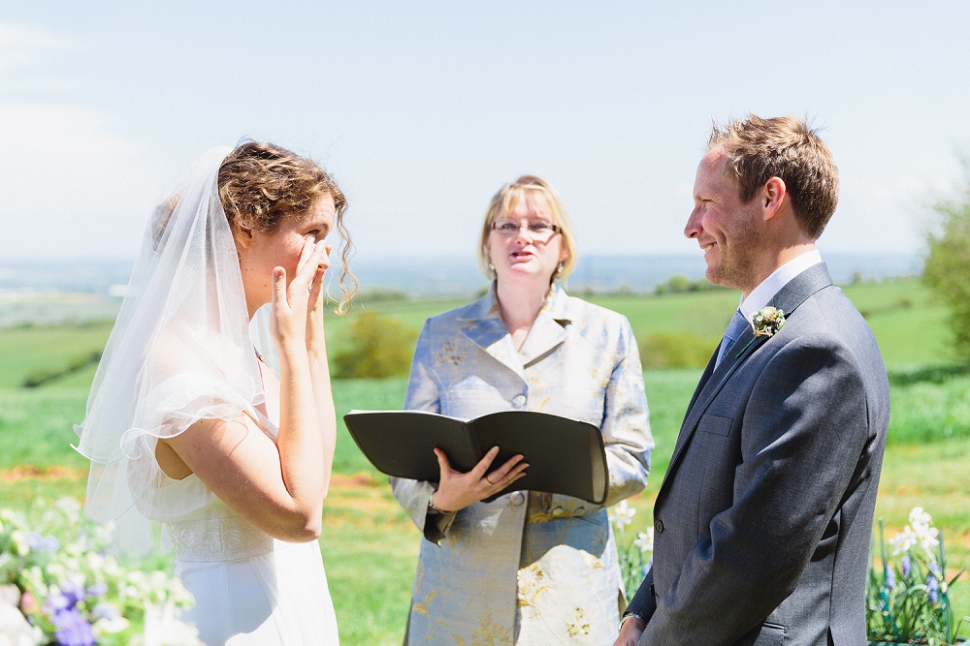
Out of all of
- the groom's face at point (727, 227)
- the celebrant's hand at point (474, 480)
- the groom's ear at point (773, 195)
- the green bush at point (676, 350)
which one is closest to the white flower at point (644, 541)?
the celebrant's hand at point (474, 480)

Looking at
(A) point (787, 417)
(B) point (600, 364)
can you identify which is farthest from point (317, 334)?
(A) point (787, 417)

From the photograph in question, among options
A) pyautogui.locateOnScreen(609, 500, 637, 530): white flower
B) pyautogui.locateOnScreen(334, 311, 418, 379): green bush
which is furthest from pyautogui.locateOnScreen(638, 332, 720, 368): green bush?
pyautogui.locateOnScreen(609, 500, 637, 530): white flower

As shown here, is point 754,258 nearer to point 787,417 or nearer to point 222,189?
point 787,417

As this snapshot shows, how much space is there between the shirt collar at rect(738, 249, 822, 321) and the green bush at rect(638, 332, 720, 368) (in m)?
21.5

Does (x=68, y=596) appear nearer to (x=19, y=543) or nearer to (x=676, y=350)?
(x=19, y=543)

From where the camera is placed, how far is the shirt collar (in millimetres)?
2342

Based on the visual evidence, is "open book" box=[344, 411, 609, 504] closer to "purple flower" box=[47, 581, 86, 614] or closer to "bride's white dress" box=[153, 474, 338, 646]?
"bride's white dress" box=[153, 474, 338, 646]

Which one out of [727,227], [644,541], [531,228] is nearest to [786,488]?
[727,227]

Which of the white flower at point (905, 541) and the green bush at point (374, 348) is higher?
the white flower at point (905, 541)

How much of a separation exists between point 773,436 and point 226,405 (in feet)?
4.78

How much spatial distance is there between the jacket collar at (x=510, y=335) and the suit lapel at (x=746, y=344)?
1338mm

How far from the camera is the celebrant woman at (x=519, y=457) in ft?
11.2

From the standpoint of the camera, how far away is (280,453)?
2418 mm

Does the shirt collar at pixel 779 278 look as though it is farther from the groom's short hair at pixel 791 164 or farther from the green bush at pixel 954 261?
the green bush at pixel 954 261
